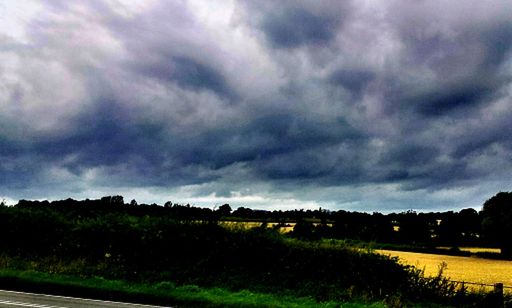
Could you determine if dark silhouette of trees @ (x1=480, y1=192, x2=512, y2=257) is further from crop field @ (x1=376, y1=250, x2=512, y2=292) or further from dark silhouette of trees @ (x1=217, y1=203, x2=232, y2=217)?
dark silhouette of trees @ (x1=217, y1=203, x2=232, y2=217)

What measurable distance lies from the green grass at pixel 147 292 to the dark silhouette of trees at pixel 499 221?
7077 centimetres

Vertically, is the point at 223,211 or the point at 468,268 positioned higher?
the point at 223,211

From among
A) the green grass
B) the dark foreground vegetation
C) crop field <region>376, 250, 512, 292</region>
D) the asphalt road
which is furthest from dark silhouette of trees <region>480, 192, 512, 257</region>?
the asphalt road

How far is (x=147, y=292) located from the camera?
19.0 metres

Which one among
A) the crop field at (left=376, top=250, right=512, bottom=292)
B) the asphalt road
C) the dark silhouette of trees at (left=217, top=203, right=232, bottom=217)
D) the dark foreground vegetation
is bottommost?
the crop field at (left=376, top=250, right=512, bottom=292)

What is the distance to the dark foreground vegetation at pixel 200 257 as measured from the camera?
2228 centimetres

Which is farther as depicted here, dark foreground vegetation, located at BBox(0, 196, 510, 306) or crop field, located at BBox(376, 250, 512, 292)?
crop field, located at BBox(376, 250, 512, 292)

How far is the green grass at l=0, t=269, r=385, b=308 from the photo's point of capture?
708 inches

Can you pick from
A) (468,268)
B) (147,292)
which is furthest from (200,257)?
(468,268)

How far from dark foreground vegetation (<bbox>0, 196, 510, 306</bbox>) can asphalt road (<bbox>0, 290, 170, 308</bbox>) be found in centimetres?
229

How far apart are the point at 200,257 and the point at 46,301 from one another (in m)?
9.82

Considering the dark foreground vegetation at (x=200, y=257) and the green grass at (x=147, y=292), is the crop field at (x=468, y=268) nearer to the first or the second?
the dark foreground vegetation at (x=200, y=257)

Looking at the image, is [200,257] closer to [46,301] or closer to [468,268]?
[46,301]

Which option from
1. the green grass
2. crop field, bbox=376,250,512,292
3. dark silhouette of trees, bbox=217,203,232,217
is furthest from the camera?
crop field, bbox=376,250,512,292
